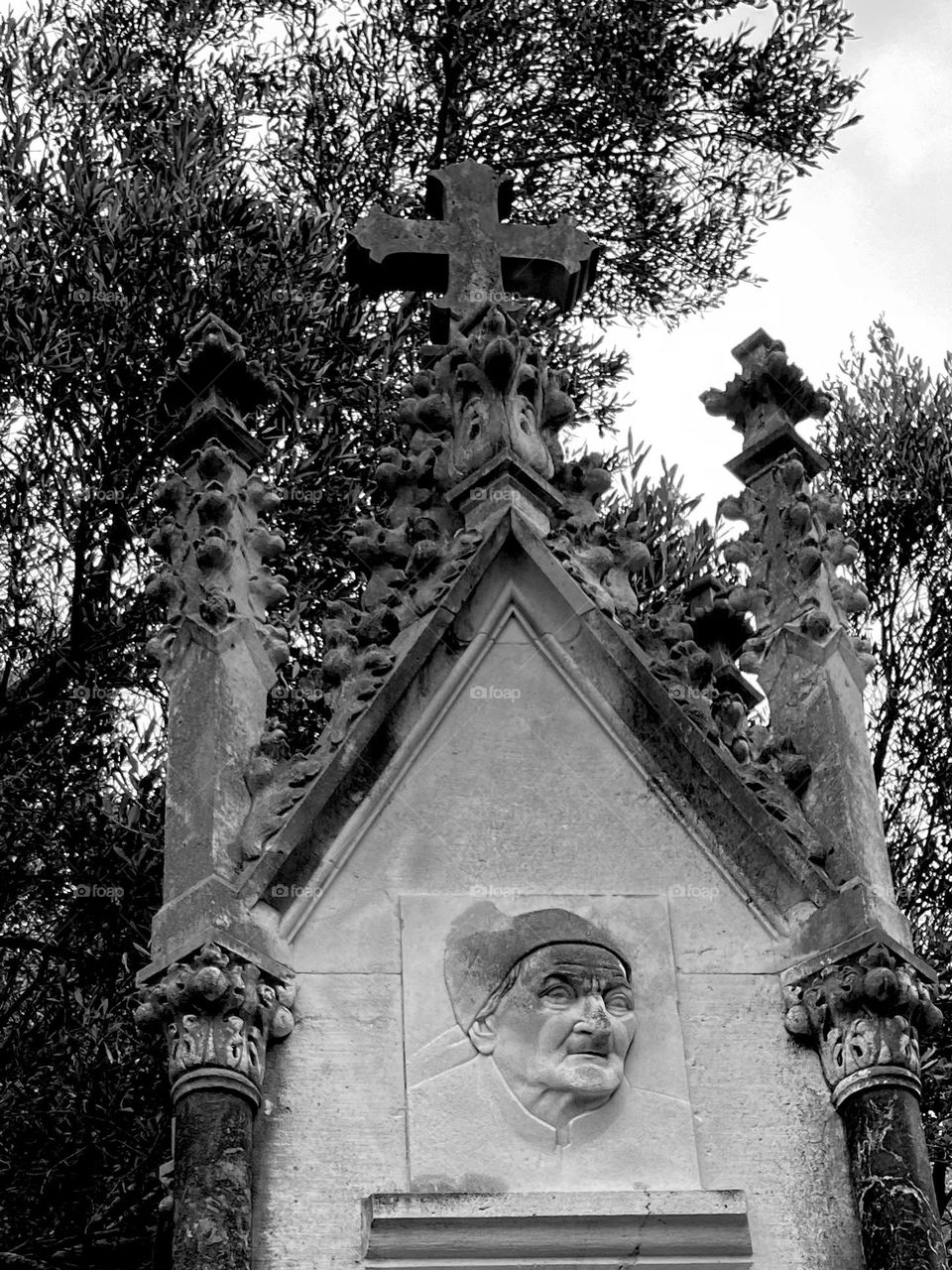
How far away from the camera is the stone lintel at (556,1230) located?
7691 mm

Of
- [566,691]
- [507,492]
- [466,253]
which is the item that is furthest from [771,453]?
[466,253]

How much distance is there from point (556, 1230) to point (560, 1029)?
0.69 metres

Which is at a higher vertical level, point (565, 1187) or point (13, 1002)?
point (13, 1002)

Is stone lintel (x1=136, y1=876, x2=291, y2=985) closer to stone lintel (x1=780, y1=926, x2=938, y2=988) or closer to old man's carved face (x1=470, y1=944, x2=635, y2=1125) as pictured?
old man's carved face (x1=470, y1=944, x2=635, y2=1125)

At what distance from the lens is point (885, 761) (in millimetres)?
15242

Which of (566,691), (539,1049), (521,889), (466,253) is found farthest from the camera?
(466,253)

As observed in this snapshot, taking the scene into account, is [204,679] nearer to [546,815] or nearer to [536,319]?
[546,815]

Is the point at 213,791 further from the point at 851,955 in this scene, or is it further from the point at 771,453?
the point at 771,453

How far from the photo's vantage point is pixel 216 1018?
7.91 metres

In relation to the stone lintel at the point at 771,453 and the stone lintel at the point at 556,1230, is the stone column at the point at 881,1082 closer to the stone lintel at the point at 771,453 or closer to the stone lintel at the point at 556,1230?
the stone lintel at the point at 556,1230

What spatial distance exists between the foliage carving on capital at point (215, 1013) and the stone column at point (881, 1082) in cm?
172

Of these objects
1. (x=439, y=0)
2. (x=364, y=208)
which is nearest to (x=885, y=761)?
(x=364, y=208)

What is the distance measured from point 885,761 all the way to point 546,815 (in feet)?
22.1

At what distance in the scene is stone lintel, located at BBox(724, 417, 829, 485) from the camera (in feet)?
32.7
